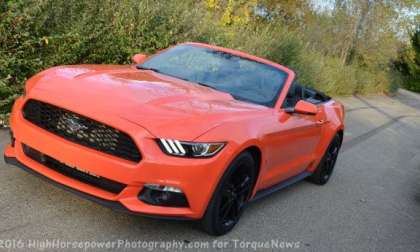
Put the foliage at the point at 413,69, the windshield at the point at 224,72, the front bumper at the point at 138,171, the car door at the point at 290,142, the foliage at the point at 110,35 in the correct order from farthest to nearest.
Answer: the foliage at the point at 413,69 < the foliage at the point at 110,35 < the windshield at the point at 224,72 < the car door at the point at 290,142 < the front bumper at the point at 138,171

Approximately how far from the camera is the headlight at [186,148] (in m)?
3.97

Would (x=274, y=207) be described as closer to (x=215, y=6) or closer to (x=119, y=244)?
(x=119, y=244)

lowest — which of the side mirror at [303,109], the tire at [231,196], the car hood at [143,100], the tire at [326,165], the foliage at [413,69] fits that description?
the foliage at [413,69]

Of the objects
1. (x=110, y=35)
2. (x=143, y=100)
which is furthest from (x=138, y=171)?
(x=110, y=35)

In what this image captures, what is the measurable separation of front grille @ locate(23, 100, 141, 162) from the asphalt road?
2.25 ft

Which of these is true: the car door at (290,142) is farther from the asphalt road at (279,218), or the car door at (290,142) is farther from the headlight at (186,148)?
the headlight at (186,148)

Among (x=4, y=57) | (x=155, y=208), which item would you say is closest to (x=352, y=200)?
(x=155, y=208)

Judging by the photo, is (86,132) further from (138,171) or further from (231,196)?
(231,196)

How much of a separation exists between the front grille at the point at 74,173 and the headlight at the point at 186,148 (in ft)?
1.32

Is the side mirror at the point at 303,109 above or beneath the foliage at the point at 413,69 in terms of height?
above

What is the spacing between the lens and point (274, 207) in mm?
5922

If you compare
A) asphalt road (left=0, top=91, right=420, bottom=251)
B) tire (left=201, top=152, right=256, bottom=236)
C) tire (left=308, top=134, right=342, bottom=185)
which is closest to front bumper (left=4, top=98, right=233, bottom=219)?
tire (left=201, top=152, right=256, bottom=236)

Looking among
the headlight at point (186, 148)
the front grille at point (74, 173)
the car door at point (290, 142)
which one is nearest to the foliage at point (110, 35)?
the front grille at point (74, 173)

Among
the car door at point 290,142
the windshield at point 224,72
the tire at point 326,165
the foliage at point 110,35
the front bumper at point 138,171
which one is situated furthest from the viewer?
the foliage at point 110,35
